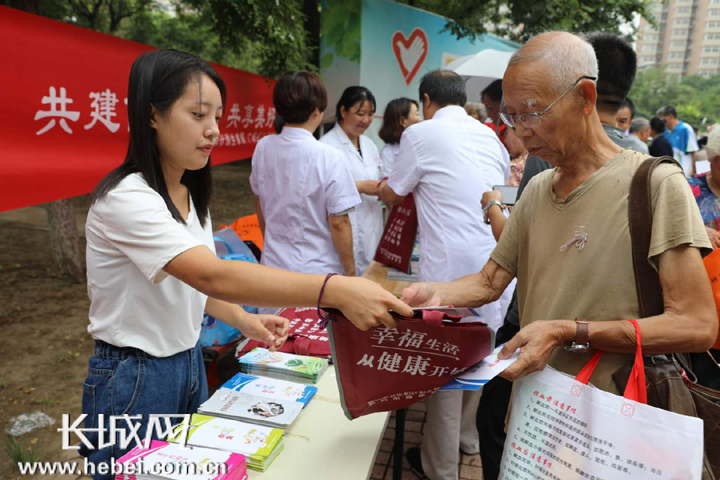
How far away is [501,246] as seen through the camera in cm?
179

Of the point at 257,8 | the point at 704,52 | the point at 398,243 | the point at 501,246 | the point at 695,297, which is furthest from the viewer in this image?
the point at 704,52

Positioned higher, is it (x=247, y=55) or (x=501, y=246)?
(x=247, y=55)

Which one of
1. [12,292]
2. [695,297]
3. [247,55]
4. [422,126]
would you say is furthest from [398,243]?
[12,292]

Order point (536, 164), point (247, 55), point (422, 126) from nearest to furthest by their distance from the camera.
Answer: point (536, 164) → point (422, 126) → point (247, 55)

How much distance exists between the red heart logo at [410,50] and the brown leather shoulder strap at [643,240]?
5540 millimetres

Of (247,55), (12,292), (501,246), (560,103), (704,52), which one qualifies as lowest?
(12,292)

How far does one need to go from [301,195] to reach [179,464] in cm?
176

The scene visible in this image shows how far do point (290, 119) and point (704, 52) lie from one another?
287 feet

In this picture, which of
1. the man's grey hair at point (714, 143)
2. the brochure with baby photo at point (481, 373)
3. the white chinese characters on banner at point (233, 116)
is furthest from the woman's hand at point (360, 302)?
the white chinese characters on banner at point (233, 116)

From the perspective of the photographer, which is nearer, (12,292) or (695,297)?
(695,297)

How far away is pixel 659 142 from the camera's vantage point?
7812mm

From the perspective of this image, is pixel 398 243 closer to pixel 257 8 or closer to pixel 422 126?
pixel 422 126

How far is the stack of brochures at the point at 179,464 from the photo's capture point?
1363 mm

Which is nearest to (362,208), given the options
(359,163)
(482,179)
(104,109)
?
(359,163)
